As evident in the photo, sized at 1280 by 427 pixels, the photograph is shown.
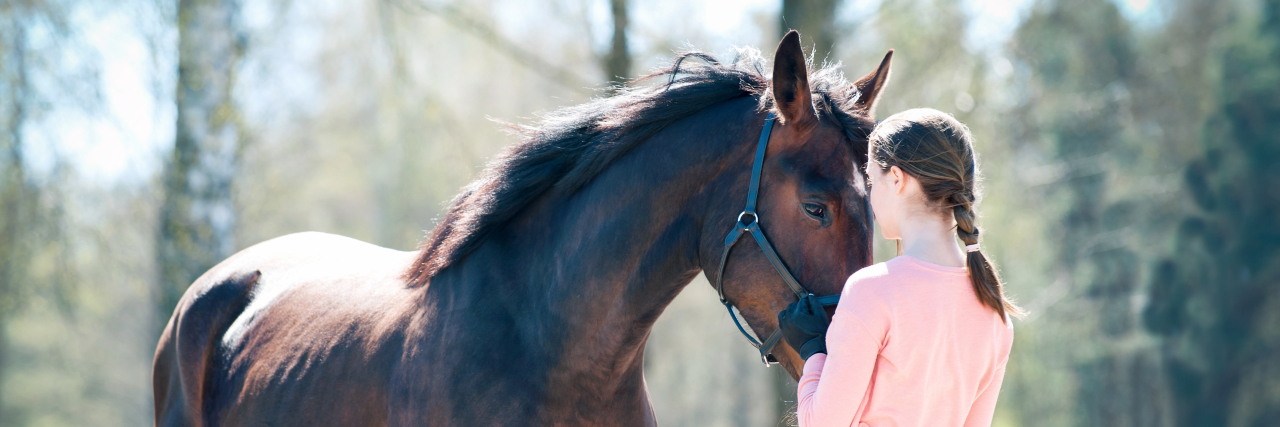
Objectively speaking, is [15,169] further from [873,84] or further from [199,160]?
[873,84]

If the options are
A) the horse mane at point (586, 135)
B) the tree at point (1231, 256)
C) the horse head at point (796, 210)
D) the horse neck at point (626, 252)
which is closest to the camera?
the horse head at point (796, 210)

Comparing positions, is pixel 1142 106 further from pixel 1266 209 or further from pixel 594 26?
pixel 594 26

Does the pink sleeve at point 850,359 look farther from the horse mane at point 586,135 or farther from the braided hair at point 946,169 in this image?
the horse mane at point 586,135

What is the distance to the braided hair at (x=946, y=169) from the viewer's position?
1621 millimetres

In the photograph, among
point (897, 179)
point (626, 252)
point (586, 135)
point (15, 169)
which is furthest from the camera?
point (15, 169)

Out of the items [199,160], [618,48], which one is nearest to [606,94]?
[618,48]

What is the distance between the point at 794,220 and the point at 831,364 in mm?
446

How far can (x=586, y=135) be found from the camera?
2430 mm

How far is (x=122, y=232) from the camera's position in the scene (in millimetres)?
8812

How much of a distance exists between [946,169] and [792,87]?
50cm

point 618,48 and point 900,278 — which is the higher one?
point 618,48

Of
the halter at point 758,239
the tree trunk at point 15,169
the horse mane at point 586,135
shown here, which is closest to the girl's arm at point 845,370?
the halter at point 758,239

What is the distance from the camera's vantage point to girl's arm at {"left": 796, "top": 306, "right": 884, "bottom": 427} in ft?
5.11

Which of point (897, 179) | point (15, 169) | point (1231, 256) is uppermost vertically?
point (15, 169)
